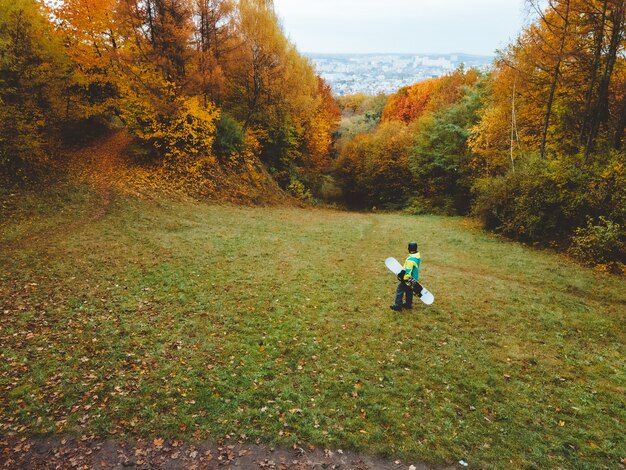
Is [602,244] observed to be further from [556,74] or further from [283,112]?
[283,112]

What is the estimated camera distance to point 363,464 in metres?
6.14

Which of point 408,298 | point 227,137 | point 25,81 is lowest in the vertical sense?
point 408,298

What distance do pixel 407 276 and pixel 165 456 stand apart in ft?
24.8

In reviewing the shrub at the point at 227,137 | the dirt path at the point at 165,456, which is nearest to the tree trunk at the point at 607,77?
the dirt path at the point at 165,456

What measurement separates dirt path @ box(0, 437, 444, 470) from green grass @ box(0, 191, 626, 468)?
0.23m

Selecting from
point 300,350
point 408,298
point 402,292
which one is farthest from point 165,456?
point 408,298

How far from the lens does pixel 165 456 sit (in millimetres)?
6172

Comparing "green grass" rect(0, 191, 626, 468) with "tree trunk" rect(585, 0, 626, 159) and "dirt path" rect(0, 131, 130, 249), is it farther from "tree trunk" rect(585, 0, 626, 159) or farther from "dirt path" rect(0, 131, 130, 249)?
"tree trunk" rect(585, 0, 626, 159)

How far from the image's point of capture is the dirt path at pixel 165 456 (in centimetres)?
595

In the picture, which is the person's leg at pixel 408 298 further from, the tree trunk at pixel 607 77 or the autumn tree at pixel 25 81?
the autumn tree at pixel 25 81

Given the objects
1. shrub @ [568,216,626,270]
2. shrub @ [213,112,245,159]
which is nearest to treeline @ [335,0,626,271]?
shrub @ [568,216,626,270]

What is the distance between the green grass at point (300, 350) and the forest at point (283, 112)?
489 centimetres

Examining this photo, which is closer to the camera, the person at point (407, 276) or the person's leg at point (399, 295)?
the person at point (407, 276)

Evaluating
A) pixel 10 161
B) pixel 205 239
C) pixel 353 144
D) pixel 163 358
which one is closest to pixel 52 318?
pixel 163 358
